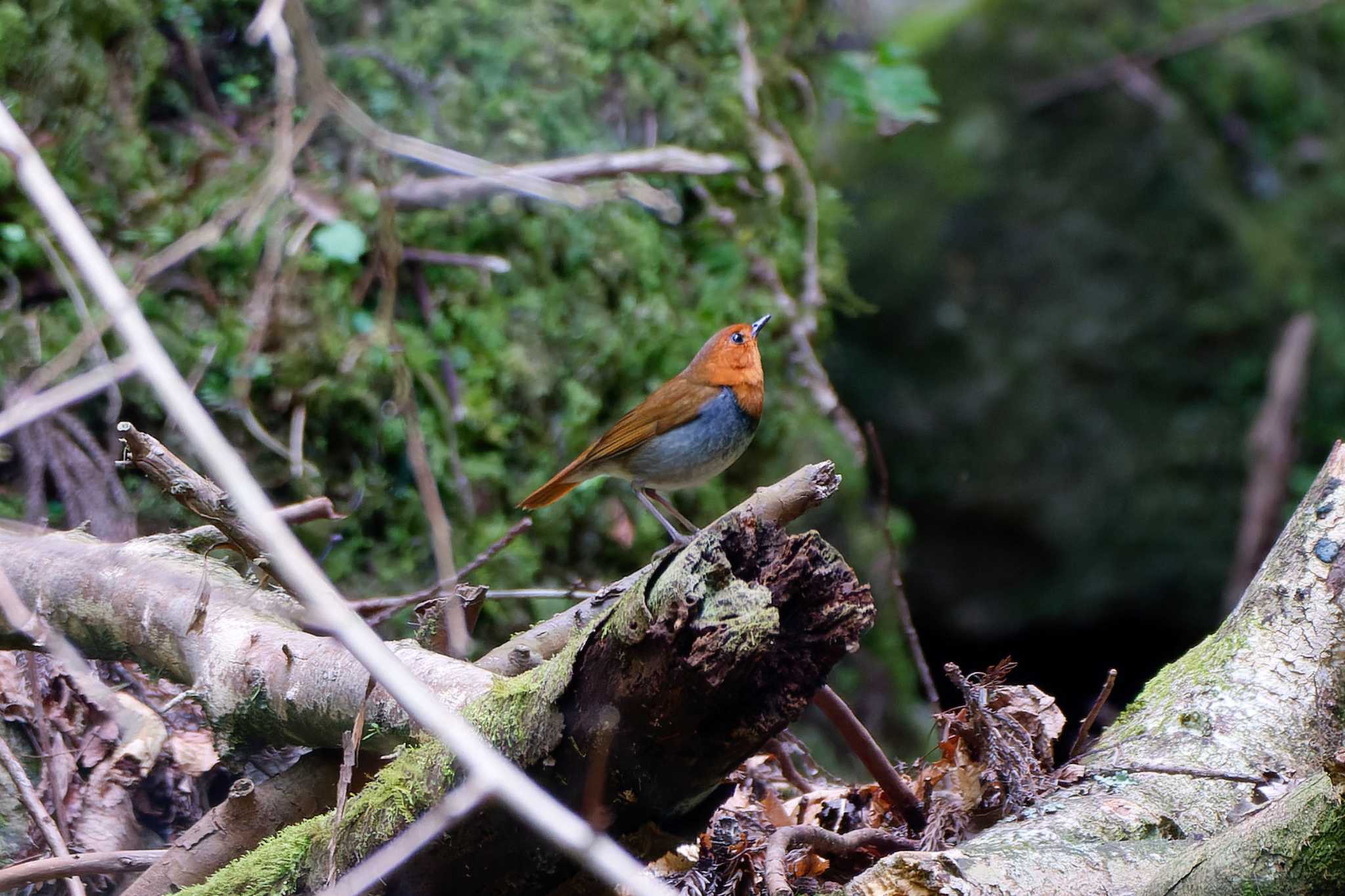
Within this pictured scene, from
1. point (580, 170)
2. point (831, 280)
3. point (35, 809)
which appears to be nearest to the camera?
point (35, 809)

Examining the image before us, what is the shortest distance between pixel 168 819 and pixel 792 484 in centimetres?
163

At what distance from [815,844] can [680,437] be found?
1871mm

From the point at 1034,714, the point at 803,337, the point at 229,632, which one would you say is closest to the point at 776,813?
the point at 1034,714

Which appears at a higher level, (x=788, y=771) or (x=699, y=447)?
(x=699, y=447)

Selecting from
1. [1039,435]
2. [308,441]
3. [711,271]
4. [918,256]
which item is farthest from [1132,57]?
[308,441]

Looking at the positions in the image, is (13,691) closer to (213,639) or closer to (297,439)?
(213,639)

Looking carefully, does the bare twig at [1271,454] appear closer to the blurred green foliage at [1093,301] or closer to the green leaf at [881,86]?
the blurred green foliage at [1093,301]

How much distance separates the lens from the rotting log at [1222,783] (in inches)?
56.5

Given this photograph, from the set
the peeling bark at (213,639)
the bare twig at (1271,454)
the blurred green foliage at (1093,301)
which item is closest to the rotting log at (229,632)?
the peeling bark at (213,639)

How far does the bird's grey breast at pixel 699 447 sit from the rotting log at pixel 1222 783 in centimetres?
148

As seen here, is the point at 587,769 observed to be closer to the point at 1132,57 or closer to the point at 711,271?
the point at 711,271

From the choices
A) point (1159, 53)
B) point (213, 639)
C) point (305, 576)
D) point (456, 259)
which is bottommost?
point (213, 639)

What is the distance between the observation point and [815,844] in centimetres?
189

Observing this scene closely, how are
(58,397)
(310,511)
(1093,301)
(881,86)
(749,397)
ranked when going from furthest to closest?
1. (1093,301)
2. (881,86)
3. (749,397)
4. (310,511)
5. (58,397)
